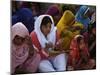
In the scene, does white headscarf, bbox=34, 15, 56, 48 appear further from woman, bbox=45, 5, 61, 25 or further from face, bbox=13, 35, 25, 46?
face, bbox=13, 35, 25, 46

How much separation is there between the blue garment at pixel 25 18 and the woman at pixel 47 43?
0.04 metres

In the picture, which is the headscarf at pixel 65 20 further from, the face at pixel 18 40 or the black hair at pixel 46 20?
the face at pixel 18 40

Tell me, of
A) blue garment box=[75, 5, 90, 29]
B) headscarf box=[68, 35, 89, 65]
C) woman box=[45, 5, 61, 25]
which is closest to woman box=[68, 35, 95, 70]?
headscarf box=[68, 35, 89, 65]

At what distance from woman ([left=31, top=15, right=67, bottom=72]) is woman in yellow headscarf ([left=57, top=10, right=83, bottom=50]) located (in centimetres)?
6

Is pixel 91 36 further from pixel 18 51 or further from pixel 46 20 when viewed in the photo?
pixel 18 51

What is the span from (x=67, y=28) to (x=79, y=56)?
27cm

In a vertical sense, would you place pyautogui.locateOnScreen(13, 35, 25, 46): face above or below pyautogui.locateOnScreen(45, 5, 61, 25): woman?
below

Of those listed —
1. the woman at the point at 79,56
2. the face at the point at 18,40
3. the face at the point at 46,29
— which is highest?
the face at the point at 46,29

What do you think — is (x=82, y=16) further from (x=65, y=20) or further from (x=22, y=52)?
(x=22, y=52)

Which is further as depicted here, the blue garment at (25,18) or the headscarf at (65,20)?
the headscarf at (65,20)

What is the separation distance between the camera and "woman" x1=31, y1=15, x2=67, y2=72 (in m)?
1.73

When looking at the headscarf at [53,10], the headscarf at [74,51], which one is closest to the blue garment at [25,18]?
the headscarf at [53,10]

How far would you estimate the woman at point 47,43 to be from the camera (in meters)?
1.73

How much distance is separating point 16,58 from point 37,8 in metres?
0.44
